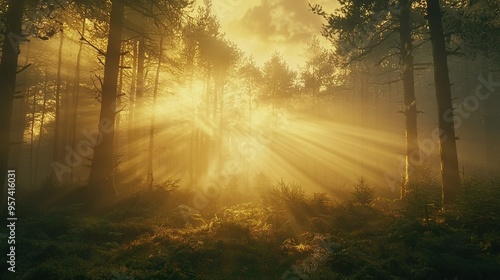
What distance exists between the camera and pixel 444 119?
30.5 feet

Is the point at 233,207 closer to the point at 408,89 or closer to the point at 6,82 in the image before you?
the point at 6,82

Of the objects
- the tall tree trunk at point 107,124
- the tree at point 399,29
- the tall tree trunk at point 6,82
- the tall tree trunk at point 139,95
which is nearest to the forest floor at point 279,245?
the tall tree trunk at point 107,124

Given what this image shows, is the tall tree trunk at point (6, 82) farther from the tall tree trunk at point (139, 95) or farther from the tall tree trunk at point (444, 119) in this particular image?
the tall tree trunk at point (444, 119)

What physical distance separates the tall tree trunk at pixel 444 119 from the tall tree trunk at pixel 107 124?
35.4 ft

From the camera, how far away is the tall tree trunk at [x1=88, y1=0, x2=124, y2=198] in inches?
449

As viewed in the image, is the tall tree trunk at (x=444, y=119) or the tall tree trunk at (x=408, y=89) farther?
the tall tree trunk at (x=408, y=89)

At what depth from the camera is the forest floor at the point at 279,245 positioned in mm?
5391

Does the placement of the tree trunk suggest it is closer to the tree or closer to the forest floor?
the forest floor

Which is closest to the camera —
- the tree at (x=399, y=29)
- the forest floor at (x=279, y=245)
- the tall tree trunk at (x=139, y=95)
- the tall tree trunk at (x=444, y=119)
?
the forest floor at (x=279, y=245)

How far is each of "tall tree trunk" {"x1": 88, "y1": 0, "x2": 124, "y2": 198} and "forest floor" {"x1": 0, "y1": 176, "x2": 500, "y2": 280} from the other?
4.78 ft

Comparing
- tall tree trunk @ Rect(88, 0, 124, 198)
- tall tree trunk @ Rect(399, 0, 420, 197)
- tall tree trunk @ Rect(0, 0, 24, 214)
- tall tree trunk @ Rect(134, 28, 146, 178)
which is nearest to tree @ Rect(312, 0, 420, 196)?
tall tree trunk @ Rect(399, 0, 420, 197)

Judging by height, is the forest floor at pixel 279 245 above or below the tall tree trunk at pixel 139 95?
below

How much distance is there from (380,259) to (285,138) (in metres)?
44.0

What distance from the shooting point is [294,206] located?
10.5 meters
